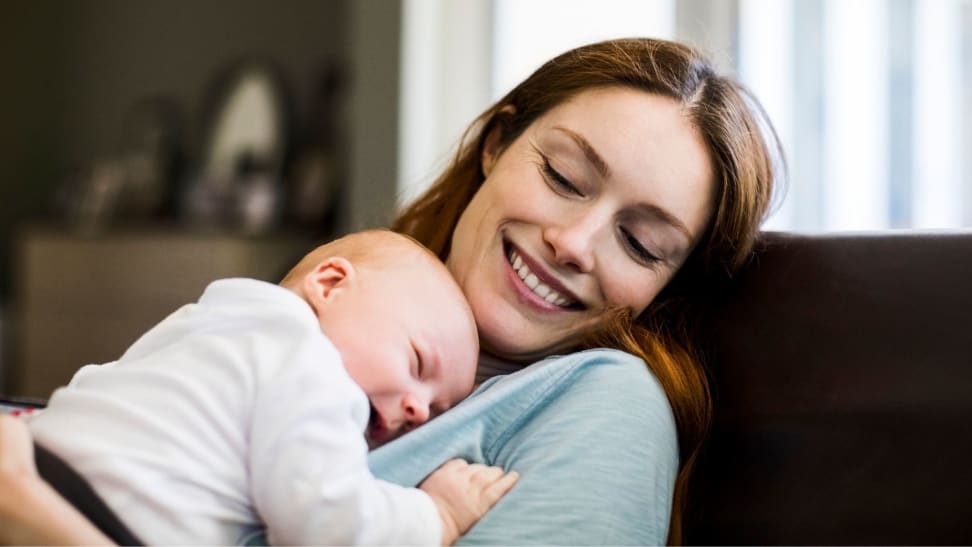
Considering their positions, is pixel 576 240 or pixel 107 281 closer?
pixel 576 240

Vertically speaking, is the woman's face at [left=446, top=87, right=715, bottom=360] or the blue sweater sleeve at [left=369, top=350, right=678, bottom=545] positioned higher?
the woman's face at [left=446, top=87, right=715, bottom=360]

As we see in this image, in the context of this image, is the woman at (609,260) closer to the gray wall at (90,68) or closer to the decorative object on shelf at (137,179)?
the decorative object on shelf at (137,179)

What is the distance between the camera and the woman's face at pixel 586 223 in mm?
1315

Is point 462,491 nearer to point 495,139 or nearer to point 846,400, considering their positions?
point 846,400

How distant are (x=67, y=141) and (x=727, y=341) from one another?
17.0 ft

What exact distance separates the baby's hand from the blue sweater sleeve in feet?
0.05

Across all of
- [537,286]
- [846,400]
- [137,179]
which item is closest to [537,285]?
[537,286]

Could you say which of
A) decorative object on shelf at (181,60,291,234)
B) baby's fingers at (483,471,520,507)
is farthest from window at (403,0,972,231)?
baby's fingers at (483,471,520,507)

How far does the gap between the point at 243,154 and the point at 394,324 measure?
3953mm

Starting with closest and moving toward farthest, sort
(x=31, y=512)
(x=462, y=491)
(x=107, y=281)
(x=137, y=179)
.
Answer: (x=31, y=512)
(x=462, y=491)
(x=107, y=281)
(x=137, y=179)

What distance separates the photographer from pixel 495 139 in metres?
1.58

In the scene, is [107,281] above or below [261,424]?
below

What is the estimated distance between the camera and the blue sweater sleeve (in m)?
1.07

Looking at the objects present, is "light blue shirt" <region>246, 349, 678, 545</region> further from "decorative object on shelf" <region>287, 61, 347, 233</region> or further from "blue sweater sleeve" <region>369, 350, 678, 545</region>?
"decorative object on shelf" <region>287, 61, 347, 233</region>
